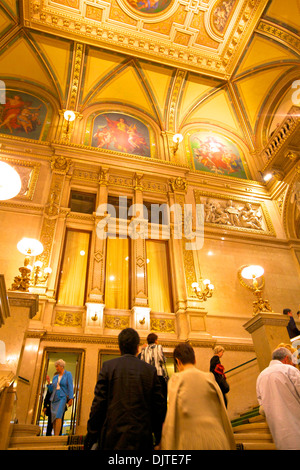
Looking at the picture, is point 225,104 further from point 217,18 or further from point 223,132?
point 217,18

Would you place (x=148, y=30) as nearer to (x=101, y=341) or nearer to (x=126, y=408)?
(x=101, y=341)

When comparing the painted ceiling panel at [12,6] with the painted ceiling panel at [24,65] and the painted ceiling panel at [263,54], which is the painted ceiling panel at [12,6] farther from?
the painted ceiling panel at [263,54]

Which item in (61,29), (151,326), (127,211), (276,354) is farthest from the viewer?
(61,29)

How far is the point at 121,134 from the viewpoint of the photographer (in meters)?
13.5

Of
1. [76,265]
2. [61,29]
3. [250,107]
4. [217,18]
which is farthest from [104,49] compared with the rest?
[76,265]

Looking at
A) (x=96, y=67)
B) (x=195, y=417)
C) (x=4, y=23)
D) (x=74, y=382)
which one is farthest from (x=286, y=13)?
(x=195, y=417)

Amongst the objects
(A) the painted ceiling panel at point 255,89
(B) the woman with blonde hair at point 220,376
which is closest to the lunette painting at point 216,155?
(A) the painted ceiling panel at point 255,89

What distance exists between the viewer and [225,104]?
15.0m

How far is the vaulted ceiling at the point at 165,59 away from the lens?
1245 cm

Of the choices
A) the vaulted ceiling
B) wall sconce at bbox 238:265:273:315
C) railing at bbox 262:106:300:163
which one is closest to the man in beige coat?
wall sconce at bbox 238:265:273:315

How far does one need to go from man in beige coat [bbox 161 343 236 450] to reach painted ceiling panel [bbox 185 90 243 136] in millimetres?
14004
